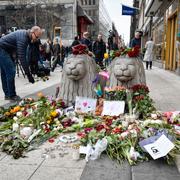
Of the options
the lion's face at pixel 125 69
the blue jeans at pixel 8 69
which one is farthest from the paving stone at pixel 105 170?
the blue jeans at pixel 8 69

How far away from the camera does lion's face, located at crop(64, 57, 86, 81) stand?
589 cm

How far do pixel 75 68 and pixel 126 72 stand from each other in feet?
2.97

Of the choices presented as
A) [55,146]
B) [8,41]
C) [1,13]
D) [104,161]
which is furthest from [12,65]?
[1,13]

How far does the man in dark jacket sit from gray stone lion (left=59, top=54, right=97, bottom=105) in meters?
0.98

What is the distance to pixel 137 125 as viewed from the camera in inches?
184

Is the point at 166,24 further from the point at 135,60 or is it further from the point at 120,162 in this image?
the point at 120,162

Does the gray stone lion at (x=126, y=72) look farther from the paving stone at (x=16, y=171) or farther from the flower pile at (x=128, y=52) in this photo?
the paving stone at (x=16, y=171)

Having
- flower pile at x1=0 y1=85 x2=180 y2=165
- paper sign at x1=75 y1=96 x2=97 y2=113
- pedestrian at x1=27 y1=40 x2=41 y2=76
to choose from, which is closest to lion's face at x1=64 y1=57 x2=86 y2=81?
paper sign at x1=75 y1=96 x2=97 y2=113

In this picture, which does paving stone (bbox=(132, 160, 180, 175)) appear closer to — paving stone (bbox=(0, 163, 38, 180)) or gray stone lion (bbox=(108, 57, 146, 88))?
paving stone (bbox=(0, 163, 38, 180))

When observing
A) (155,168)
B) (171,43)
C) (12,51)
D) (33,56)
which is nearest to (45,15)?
(171,43)

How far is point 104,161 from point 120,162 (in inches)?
7.2

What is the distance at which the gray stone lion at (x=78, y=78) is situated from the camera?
594cm

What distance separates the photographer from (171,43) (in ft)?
53.8

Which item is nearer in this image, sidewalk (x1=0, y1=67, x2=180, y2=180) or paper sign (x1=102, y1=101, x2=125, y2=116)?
sidewalk (x1=0, y1=67, x2=180, y2=180)
